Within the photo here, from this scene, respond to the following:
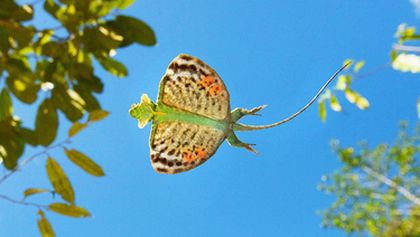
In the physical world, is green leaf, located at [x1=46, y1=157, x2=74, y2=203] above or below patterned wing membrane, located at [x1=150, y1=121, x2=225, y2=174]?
below

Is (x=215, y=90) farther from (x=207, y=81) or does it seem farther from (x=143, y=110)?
(x=143, y=110)

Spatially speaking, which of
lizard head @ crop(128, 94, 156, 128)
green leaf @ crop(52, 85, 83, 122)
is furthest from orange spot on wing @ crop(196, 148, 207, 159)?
green leaf @ crop(52, 85, 83, 122)

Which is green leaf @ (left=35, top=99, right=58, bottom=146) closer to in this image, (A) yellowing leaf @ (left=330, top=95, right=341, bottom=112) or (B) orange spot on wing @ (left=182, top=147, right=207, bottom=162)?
(B) orange spot on wing @ (left=182, top=147, right=207, bottom=162)

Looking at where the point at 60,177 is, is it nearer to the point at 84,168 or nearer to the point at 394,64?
the point at 84,168

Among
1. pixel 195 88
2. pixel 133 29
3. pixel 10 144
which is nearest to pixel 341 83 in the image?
pixel 195 88

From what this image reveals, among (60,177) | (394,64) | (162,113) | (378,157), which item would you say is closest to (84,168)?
(60,177)

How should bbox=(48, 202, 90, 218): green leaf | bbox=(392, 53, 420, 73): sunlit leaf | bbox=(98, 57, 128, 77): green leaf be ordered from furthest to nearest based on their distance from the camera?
bbox=(98, 57, 128, 77): green leaf, bbox=(48, 202, 90, 218): green leaf, bbox=(392, 53, 420, 73): sunlit leaf
